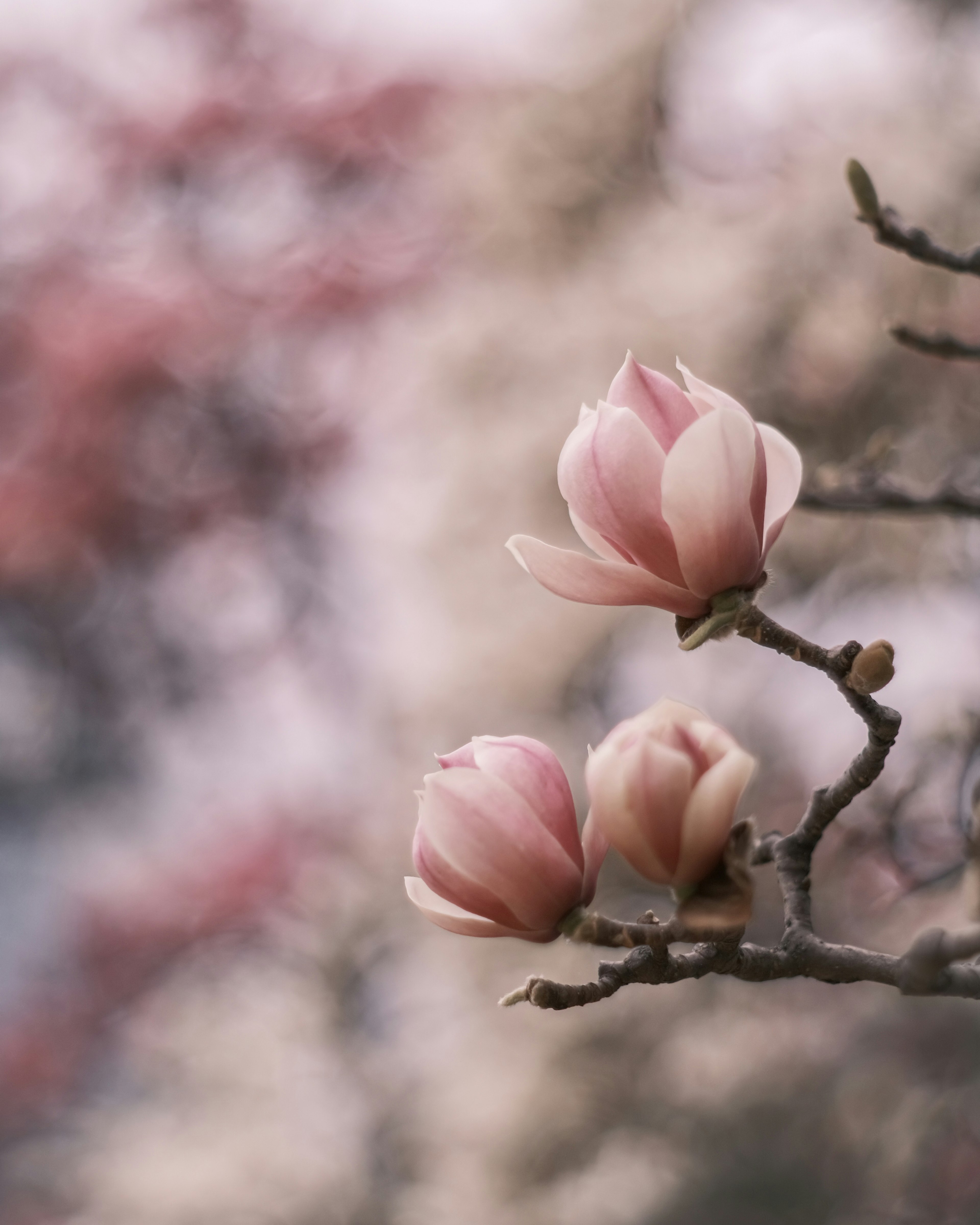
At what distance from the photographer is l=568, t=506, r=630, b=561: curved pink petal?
42 centimetres

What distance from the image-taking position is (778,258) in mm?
2115

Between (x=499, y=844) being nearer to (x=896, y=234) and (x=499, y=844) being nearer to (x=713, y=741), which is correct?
(x=713, y=741)

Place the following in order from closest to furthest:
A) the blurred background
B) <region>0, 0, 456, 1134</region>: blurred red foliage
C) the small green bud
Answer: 1. the small green bud
2. the blurred background
3. <region>0, 0, 456, 1134</region>: blurred red foliage

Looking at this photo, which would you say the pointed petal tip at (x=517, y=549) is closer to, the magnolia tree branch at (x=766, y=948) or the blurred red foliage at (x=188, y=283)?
the magnolia tree branch at (x=766, y=948)

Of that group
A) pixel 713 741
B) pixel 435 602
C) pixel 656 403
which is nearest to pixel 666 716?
pixel 713 741

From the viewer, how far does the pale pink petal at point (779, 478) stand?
422 millimetres

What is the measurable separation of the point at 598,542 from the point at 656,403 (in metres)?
0.06

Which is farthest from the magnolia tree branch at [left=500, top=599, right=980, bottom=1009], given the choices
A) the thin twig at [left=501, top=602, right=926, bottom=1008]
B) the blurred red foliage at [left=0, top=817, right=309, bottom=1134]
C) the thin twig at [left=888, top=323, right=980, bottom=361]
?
the blurred red foliage at [left=0, top=817, right=309, bottom=1134]

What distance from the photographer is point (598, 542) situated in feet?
1.38

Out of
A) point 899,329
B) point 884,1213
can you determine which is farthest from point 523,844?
point 884,1213

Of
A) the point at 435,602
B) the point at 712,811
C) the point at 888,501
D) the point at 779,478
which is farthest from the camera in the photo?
the point at 435,602

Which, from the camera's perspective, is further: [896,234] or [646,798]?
[896,234]

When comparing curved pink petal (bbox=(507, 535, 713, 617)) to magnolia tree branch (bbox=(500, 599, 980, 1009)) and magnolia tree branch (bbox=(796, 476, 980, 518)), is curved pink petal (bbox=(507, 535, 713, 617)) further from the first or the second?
magnolia tree branch (bbox=(796, 476, 980, 518))

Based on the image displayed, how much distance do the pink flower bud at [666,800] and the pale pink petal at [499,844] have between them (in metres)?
0.04
